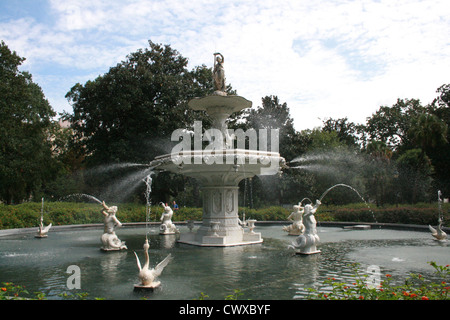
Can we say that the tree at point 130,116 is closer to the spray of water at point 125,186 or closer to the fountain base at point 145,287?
the spray of water at point 125,186

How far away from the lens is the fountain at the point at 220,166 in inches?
447

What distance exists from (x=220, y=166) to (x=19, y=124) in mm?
28072

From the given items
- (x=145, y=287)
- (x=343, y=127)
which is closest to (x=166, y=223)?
(x=145, y=287)

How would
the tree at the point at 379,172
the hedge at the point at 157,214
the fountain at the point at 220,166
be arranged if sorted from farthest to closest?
the tree at the point at 379,172
the hedge at the point at 157,214
the fountain at the point at 220,166

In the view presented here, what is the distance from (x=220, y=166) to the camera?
11734 millimetres

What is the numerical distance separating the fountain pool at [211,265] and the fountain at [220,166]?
0.73 meters

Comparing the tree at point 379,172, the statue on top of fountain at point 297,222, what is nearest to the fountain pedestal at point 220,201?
the statue on top of fountain at point 297,222

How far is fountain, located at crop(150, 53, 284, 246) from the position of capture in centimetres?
1134

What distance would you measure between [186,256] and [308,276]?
3.86 meters

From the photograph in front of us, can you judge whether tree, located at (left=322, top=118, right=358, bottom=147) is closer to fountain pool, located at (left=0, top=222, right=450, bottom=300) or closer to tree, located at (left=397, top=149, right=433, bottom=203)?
tree, located at (left=397, top=149, right=433, bottom=203)

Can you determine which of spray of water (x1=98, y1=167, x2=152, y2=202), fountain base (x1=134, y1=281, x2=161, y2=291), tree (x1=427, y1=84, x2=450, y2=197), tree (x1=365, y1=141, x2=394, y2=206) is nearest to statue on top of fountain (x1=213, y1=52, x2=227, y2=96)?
fountain base (x1=134, y1=281, x2=161, y2=291)

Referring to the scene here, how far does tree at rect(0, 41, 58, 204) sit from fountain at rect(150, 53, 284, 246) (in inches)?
849
